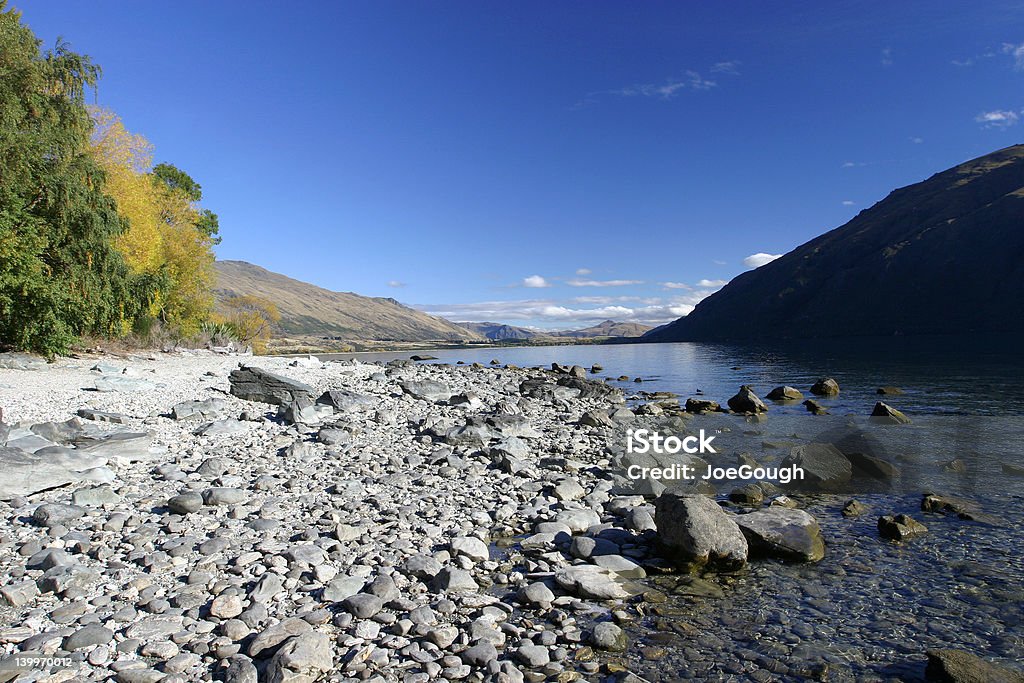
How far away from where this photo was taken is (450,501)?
466 inches

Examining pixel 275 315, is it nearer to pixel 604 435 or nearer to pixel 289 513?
pixel 604 435

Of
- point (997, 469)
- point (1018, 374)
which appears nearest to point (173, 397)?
point (997, 469)

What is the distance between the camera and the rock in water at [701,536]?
905cm

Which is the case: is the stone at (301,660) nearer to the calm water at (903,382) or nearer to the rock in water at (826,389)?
the calm water at (903,382)

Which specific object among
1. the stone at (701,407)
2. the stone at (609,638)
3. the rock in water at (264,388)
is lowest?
the stone at (609,638)

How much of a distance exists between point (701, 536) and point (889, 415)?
23.1 meters

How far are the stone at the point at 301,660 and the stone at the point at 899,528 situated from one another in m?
10.5

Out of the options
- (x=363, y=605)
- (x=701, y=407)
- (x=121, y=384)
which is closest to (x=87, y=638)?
(x=363, y=605)

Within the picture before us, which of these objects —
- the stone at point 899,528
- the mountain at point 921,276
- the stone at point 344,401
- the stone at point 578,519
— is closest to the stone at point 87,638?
the stone at point 578,519

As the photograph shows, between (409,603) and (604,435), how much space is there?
1461 cm

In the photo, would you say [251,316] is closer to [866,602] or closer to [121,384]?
[121,384]

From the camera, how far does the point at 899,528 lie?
10.5 meters

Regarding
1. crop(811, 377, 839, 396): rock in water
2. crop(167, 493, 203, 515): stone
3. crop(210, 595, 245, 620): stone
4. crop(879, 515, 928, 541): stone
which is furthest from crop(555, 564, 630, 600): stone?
crop(811, 377, 839, 396): rock in water

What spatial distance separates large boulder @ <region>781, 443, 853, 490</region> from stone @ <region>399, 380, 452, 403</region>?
16.3 m
